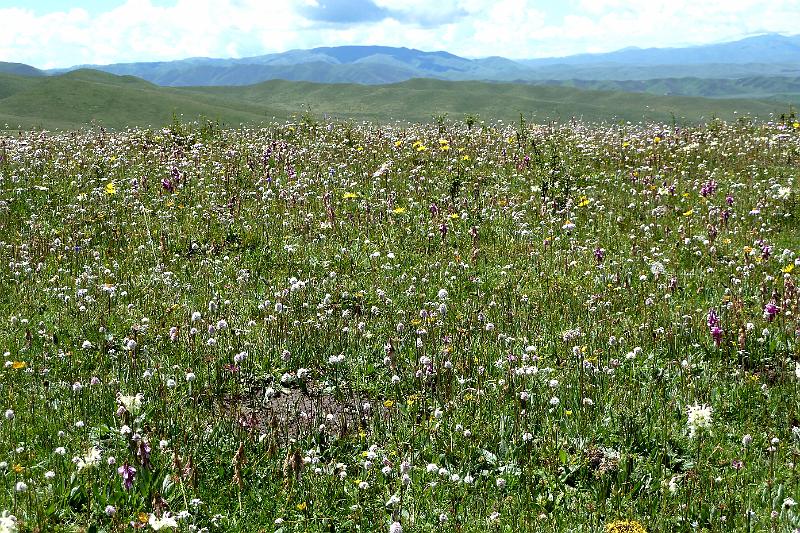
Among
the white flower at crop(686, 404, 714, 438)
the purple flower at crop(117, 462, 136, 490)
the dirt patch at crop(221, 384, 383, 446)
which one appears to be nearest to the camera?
the purple flower at crop(117, 462, 136, 490)

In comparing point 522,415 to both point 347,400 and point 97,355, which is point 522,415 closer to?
point 347,400

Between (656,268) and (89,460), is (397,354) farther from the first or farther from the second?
(656,268)

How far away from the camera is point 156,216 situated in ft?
41.6

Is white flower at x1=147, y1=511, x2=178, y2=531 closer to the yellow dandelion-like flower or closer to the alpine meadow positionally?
the alpine meadow

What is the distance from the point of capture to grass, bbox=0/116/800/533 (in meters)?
5.22

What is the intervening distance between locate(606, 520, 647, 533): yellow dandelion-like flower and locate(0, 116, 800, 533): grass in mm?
18

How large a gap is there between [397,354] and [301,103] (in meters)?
84.8

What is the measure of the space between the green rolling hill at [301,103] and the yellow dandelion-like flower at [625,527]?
34901mm

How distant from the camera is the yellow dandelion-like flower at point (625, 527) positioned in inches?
188

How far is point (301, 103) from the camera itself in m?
88.5

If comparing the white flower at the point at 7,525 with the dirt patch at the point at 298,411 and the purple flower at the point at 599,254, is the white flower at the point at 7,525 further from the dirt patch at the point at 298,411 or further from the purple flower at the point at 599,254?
the purple flower at the point at 599,254

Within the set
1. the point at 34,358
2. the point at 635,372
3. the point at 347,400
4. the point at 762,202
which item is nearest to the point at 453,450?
the point at 347,400

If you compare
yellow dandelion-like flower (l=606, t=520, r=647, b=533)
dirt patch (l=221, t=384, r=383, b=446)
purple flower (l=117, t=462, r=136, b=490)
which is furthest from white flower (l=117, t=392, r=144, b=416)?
yellow dandelion-like flower (l=606, t=520, r=647, b=533)

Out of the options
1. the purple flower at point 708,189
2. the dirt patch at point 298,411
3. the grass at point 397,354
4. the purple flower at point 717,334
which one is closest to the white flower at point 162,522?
the grass at point 397,354
